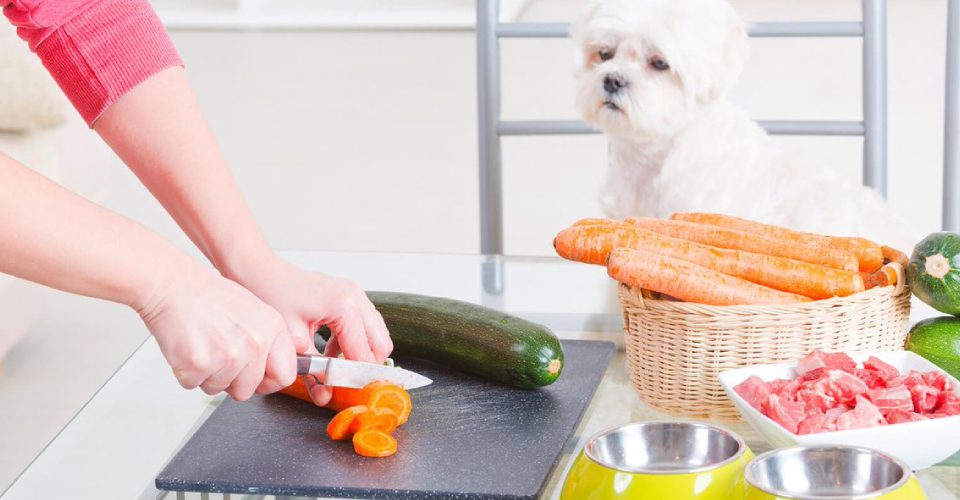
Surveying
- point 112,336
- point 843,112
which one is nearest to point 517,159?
point 843,112

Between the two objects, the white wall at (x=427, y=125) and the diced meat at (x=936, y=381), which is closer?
the diced meat at (x=936, y=381)

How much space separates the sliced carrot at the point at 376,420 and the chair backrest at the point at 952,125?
3.68 feet

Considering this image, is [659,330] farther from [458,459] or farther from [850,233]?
[850,233]

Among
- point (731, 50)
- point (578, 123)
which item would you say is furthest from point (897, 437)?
point (731, 50)

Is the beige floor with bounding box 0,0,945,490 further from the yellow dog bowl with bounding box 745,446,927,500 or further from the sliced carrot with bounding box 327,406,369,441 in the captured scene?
the yellow dog bowl with bounding box 745,446,927,500

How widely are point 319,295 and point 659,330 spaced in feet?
1.01

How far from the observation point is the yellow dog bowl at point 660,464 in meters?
0.73

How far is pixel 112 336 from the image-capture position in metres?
2.14

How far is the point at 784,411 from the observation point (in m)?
0.89

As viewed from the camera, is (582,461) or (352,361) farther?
(352,361)

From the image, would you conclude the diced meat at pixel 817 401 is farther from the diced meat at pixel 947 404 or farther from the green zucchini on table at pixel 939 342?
the green zucchini on table at pixel 939 342

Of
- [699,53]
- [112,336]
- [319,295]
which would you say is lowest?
[112,336]

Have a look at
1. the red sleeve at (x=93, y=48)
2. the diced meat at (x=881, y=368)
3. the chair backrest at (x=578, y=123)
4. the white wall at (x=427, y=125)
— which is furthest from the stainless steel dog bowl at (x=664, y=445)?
the white wall at (x=427, y=125)

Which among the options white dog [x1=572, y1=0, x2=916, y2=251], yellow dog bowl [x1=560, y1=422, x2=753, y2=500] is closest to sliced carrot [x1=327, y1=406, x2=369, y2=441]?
yellow dog bowl [x1=560, y1=422, x2=753, y2=500]
